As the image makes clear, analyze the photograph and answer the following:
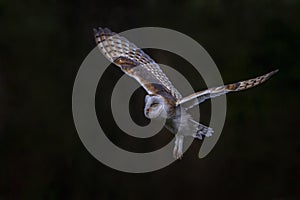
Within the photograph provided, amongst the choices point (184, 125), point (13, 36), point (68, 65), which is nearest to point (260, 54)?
point (68, 65)

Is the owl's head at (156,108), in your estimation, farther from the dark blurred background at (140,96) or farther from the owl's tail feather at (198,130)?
the dark blurred background at (140,96)

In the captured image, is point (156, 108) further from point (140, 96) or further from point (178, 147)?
point (140, 96)

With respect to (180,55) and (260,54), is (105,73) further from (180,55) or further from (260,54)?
(260,54)

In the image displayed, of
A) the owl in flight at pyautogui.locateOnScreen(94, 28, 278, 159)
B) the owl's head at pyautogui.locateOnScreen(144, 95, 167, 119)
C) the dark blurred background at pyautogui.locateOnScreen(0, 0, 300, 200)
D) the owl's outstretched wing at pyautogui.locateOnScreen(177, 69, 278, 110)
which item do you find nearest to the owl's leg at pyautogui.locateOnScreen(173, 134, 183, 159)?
the owl in flight at pyautogui.locateOnScreen(94, 28, 278, 159)

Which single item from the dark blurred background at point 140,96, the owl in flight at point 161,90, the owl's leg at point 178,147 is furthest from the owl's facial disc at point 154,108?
the dark blurred background at point 140,96

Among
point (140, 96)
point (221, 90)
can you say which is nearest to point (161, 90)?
point (221, 90)

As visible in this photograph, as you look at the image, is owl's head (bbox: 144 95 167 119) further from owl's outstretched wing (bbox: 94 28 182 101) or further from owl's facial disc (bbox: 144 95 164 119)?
owl's outstretched wing (bbox: 94 28 182 101)

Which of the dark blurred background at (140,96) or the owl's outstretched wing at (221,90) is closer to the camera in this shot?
the owl's outstretched wing at (221,90)
